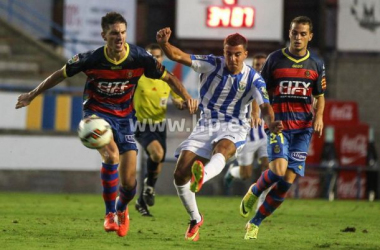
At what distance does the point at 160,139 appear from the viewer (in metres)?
12.1

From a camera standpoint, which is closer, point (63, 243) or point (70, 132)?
point (63, 243)

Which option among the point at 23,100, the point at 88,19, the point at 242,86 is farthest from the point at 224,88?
the point at 88,19

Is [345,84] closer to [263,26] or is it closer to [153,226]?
[263,26]

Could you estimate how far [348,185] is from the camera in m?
19.1

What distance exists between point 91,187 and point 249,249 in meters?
9.62

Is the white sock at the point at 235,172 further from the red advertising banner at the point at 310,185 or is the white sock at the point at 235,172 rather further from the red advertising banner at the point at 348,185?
the red advertising banner at the point at 348,185

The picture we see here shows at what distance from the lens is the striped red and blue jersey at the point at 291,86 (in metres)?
9.43

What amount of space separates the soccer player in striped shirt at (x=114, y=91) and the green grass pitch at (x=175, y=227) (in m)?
0.41

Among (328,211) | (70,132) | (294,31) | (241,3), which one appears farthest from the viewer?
(241,3)

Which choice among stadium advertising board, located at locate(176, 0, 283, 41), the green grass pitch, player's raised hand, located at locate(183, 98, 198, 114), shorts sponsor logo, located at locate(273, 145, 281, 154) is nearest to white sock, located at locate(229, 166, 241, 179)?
the green grass pitch

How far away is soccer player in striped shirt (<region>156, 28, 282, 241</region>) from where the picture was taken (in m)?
8.67

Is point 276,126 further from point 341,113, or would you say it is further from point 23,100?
point 341,113

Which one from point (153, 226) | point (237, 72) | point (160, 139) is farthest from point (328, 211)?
point (237, 72)

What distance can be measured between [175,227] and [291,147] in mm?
1621
